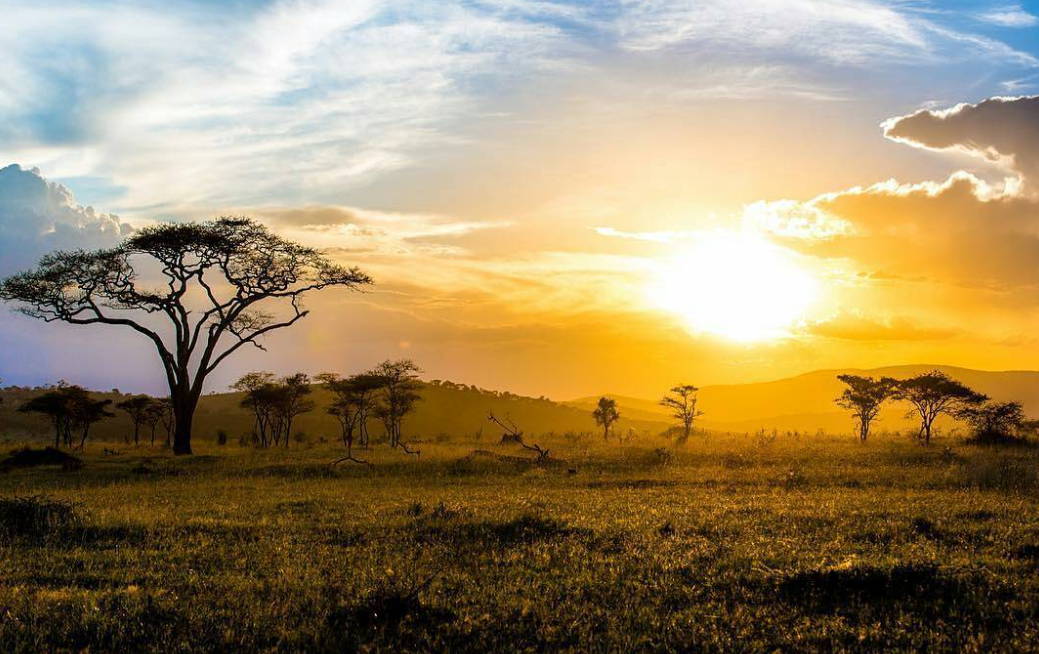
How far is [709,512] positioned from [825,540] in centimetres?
346

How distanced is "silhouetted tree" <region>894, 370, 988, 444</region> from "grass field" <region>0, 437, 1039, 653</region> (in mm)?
35504

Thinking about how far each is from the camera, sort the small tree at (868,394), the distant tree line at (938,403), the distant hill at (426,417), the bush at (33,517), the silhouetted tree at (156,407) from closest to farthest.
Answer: the bush at (33,517) < the distant tree line at (938,403) < the small tree at (868,394) < the silhouetted tree at (156,407) < the distant hill at (426,417)

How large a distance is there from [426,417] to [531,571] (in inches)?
5079

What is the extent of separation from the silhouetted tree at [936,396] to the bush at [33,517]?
174 feet

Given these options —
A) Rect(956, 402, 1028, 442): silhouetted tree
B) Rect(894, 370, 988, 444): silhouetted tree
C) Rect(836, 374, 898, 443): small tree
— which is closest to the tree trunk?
Rect(956, 402, 1028, 442): silhouetted tree

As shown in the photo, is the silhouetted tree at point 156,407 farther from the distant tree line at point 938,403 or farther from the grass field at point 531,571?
the distant tree line at point 938,403

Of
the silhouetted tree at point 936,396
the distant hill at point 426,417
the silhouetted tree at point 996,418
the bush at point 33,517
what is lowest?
the distant hill at point 426,417

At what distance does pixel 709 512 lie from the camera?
55.0ft

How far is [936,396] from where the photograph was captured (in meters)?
53.6

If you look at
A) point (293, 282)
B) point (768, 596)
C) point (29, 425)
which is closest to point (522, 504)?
point (768, 596)

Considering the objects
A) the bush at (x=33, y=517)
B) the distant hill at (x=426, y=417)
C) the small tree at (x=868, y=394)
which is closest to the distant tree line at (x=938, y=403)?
the small tree at (x=868, y=394)

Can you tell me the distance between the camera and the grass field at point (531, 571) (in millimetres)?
8367

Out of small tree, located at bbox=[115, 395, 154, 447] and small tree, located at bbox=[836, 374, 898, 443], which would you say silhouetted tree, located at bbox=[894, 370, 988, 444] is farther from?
small tree, located at bbox=[115, 395, 154, 447]

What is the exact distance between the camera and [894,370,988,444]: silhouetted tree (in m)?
53.0
